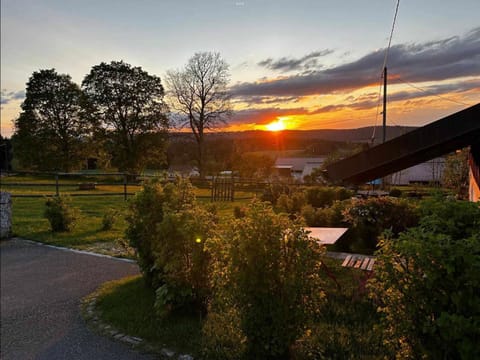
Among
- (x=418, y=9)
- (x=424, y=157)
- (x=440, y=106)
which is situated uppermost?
(x=418, y=9)

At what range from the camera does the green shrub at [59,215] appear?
9.05 m

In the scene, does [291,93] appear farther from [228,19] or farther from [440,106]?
[228,19]

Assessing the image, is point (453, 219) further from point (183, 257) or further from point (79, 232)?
point (79, 232)

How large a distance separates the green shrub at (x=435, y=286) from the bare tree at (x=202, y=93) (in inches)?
1075

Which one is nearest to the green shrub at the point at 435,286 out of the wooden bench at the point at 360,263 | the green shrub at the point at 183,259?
the green shrub at the point at 183,259

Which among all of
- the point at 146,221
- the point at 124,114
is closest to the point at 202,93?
the point at 124,114

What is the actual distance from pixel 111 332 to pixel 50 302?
5.19 ft

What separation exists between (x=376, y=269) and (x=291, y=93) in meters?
16.1

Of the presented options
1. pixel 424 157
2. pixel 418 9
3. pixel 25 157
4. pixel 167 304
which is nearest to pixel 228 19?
pixel 418 9

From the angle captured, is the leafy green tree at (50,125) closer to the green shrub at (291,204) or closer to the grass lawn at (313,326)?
the green shrub at (291,204)

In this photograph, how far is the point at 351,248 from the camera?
23.6ft

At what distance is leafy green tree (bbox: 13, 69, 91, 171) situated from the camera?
A: 89.9 feet

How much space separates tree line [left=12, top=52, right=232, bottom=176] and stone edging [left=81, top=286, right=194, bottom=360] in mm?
24285

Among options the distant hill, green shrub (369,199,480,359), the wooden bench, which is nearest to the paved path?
green shrub (369,199,480,359)
